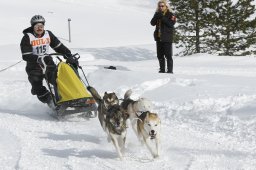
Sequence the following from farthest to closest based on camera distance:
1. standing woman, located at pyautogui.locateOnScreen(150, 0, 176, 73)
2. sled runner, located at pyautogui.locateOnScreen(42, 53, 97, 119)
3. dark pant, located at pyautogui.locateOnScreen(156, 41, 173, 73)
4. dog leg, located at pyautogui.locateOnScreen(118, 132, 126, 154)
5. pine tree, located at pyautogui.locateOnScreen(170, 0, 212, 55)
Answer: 1. pine tree, located at pyautogui.locateOnScreen(170, 0, 212, 55)
2. dark pant, located at pyautogui.locateOnScreen(156, 41, 173, 73)
3. standing woman, located at pyautogui.locateOnScreen(150, 0, 176, 73)
4. sled runner, located at pyautogui.locateOnScreen(42, 53, 97, 119)
5. dog leg, located at pyautogui.locateOnScreen(118, 132, 126, 154)

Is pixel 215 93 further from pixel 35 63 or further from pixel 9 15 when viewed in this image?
pixel 9 15

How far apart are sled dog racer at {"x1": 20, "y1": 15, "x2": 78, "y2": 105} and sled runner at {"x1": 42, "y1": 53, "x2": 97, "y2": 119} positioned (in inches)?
5.3

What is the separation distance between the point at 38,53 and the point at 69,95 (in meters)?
1.06

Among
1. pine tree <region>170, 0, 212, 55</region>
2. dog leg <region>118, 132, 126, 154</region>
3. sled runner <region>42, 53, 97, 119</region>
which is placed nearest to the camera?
dog leg <region>118, 132, 126, 154</region>

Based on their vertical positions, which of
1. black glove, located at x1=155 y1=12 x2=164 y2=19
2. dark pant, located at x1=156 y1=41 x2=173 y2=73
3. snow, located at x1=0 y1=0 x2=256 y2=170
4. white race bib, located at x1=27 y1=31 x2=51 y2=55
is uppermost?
black glove, located at x1=155 y1=12 x2=164 y2=19

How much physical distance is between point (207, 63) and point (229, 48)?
A: 20.9 ft

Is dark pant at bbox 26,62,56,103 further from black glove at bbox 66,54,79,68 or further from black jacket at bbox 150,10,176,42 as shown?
black jacket at bbox 150,10,176,42

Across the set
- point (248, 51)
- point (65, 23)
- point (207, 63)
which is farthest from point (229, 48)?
point (65, 23)

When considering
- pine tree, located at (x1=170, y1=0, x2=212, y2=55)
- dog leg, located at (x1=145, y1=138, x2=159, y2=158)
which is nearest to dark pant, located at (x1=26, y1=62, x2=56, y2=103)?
dog leg, located at (x1=145, y1=138, x2=159, y2=158)

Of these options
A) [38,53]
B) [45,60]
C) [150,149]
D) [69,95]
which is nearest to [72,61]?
[45,60]

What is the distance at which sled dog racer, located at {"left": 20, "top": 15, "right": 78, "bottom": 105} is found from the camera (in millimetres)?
7547

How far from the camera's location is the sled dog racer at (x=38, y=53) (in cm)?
755

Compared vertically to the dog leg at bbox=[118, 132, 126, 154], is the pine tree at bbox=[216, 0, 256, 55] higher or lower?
higher

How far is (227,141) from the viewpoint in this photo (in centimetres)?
583
